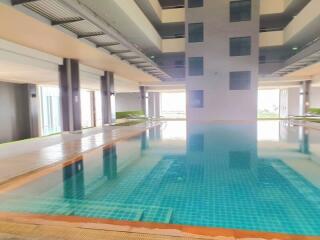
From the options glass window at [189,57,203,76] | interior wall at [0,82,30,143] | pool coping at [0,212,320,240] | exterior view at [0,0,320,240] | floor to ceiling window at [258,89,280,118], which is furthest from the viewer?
floor to ceiling window at [258,89,280,118]

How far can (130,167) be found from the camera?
5676 millimetres

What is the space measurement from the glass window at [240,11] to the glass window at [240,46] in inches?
50.8

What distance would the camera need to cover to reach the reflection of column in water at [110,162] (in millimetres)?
5145

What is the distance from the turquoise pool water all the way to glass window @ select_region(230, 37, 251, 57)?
1053cm

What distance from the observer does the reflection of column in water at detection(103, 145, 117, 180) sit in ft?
16.9

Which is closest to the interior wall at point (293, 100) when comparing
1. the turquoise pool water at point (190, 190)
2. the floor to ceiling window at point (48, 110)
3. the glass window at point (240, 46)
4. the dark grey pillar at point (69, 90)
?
the glass window at point (240, 46)

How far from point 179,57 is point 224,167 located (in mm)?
16110

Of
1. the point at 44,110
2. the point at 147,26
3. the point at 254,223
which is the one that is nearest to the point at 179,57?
the point at 147,26

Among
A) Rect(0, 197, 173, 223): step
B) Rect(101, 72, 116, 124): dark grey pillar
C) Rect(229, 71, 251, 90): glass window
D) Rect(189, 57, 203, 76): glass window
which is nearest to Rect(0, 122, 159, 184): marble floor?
Rect(0, 197, 173, 223): step

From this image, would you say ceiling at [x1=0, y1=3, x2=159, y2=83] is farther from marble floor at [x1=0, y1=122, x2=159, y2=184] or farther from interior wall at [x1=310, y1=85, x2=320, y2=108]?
interior wall at [x1=310, y1=85, x2=320, y2=108]

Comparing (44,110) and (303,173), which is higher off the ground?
(44,110)

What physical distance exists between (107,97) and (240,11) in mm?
10429

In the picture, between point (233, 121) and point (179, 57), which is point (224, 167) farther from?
point (179, 57)

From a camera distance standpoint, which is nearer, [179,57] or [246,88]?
[246,88]
